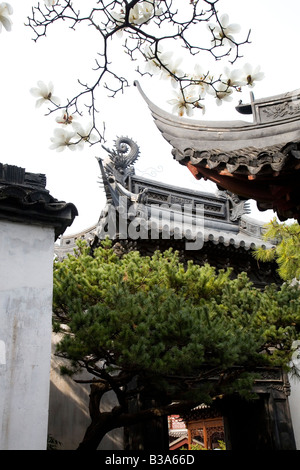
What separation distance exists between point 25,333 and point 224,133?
2477mm

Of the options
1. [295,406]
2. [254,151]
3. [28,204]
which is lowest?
[295,406]

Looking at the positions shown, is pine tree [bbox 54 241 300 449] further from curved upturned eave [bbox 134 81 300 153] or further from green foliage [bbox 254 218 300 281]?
curved upturned eave [bbox 134 81 300 153]

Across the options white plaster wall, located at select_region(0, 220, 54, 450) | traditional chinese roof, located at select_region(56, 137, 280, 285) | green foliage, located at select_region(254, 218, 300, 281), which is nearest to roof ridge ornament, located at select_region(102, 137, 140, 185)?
traditional chinese roof, located at select_region(56, 137, 280, 285)

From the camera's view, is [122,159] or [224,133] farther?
[122,159]

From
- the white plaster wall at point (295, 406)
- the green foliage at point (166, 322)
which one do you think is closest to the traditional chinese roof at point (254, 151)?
the green foliage at point (166, 322)

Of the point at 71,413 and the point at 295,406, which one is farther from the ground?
the point at 295,406

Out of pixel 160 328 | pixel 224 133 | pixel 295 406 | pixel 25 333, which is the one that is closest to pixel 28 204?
pixel 25 333

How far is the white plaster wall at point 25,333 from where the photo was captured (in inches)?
157

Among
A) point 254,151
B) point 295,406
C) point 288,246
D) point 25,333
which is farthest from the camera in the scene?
point 295,406

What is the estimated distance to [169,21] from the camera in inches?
118

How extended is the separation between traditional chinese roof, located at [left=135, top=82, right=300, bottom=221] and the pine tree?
1.68m

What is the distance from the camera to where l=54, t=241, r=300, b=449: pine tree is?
4.90 m

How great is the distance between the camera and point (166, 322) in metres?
5.00

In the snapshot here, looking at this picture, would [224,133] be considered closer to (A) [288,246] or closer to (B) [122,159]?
(A) [288,246]
